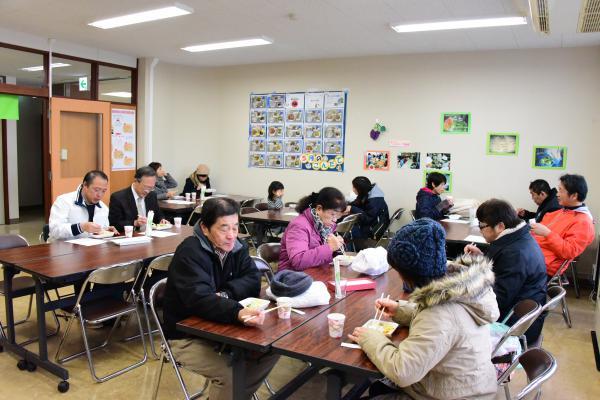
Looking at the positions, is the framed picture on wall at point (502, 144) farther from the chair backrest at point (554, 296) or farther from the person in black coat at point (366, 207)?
the chair backrest at point (554, 296)

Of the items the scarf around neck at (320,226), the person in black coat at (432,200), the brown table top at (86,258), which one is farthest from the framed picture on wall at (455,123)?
the brown table top at (86,258)

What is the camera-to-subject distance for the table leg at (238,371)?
2.00 m

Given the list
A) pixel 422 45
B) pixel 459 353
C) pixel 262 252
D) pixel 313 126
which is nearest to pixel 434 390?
pixel 459 353

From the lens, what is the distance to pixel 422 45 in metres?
6.12

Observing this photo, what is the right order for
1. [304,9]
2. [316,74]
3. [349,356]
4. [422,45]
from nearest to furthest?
[349,356] → [304,9] → [422,45] → [316,74]

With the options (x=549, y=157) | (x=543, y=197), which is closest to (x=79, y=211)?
(x=543, y=197)

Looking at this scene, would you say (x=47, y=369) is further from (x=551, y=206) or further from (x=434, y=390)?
(x=551, y=206)

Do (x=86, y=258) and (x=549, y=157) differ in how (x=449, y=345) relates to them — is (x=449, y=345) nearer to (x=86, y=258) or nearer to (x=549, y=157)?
(x=86, y=258)

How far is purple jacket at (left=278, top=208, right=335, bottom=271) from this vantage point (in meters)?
3.04

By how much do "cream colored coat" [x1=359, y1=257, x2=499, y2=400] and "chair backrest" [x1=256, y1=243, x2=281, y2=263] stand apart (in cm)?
175

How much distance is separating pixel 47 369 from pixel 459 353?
2.66m

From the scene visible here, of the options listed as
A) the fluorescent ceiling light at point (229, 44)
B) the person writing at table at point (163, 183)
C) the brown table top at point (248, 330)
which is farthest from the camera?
the person writing at table at point (163, 183)

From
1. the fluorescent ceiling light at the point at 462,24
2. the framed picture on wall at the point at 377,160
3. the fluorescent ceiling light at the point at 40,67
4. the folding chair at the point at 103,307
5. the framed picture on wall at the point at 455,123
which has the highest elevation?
the fluorescent ceiling light at the point at 462,24

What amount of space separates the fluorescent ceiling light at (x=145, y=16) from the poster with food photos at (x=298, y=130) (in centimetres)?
291
